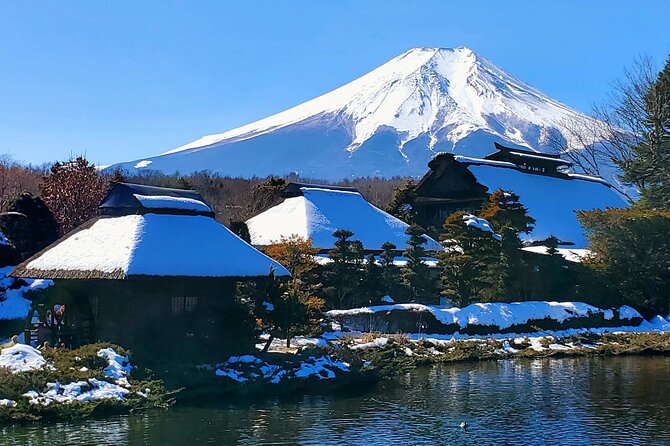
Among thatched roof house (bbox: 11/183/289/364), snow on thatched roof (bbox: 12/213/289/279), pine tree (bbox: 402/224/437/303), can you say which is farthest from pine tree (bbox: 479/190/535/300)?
thatched roof house (bbox: 11/183/289/364)

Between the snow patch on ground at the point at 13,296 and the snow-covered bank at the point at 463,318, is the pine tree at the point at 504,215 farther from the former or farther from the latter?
the snow patch on ground at the point at 13,296

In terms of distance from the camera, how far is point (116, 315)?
1962 cm

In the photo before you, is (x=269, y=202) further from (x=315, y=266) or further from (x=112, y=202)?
(x=112, y=202)

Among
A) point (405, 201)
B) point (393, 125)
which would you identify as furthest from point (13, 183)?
point (393, 125)

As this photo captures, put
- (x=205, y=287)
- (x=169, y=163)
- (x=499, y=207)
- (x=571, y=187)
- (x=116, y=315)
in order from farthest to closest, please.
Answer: (x=169, y=163) → (x=571, y=187) → (x=499, y=207) → (x=205, y=287) → (x=116, y=315)

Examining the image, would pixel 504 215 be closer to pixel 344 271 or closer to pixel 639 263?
pixel 639 263

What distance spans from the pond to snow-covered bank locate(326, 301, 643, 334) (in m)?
8.07

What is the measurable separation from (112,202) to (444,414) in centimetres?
1188

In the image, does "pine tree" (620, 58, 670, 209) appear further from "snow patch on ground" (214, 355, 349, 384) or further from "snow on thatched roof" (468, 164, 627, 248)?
"snow patch on ground" (214, 355, 349, 384)

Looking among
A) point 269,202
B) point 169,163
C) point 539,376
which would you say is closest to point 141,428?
point 539,376

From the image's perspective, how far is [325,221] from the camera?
124ft

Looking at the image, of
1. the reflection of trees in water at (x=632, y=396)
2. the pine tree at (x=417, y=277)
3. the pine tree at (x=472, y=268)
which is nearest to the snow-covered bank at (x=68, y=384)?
the reflection of trees in water at (x=632, y=396)

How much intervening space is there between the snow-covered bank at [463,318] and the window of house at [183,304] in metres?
8.68

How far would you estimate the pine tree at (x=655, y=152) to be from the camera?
37.7 metres
